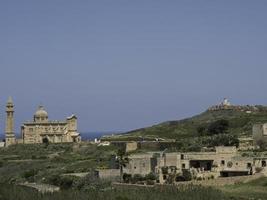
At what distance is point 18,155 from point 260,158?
4730 centimetres

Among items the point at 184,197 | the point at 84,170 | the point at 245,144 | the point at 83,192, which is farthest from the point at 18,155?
the point at 184,197

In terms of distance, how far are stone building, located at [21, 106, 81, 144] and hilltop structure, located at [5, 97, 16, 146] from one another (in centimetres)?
208

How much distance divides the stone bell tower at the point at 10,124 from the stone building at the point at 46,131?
2.08m

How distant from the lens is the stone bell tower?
114 meters

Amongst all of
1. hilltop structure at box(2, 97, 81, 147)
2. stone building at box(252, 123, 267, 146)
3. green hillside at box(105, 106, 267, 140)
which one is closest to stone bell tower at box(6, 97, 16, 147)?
hilltop structure at box(2, 97, 81, 147)

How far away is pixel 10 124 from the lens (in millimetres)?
116438

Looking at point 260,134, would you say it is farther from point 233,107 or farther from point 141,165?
point 233,107

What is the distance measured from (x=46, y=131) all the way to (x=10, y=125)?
24.7 feet

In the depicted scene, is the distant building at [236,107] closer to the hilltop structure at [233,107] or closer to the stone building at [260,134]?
the hilltop structure at [233,107]

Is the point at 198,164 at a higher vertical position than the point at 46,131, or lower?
lower

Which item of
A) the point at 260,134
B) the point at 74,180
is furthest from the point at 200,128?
the point at 74,180

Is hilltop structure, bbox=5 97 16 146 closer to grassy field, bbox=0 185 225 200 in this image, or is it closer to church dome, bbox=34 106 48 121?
church dome, bbox=34 106 48 121

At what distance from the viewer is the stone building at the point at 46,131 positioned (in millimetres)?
111250

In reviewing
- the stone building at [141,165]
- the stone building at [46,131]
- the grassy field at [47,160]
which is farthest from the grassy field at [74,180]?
the stone building at [46,131]
